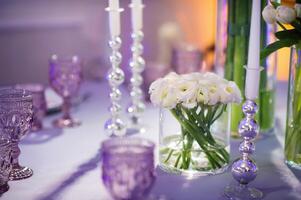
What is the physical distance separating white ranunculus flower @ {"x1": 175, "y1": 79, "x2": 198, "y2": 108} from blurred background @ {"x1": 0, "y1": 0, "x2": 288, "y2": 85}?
109cm

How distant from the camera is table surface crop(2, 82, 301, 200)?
104 cm

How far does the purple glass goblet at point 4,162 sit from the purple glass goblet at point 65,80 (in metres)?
0.48

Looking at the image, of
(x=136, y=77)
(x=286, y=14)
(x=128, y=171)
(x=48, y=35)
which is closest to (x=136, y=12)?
(x=136, y=77)

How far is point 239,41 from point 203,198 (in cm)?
52

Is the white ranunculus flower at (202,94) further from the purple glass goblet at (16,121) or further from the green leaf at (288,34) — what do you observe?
the purple glass goblet at (16,121)

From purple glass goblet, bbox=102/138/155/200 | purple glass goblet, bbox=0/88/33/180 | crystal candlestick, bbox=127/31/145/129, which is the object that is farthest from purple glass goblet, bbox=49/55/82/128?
purple glass goblet, bbox=102/138/155/200

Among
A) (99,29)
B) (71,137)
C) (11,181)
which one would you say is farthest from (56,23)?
(11,181)

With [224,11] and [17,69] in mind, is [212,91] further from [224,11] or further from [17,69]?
[17,69]

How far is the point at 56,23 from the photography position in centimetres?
243

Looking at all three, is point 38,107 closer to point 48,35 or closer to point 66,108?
point 66,108

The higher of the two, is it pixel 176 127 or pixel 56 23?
pixel 56 23

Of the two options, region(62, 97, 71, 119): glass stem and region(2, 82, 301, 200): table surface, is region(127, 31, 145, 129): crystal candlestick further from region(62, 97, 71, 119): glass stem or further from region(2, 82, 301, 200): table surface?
region(62, 97, 71, 119): glass stem

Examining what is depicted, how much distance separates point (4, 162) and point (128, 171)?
0.31 meters

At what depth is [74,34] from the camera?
251 centimetres
